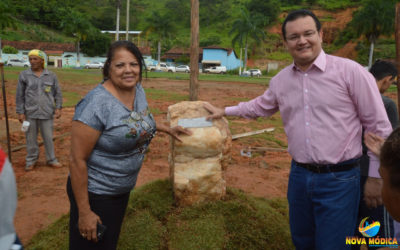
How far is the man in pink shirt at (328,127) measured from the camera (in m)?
2.00

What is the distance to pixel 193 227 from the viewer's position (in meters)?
3.14

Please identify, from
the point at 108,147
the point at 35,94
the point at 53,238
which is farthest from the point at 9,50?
the point at 108,147

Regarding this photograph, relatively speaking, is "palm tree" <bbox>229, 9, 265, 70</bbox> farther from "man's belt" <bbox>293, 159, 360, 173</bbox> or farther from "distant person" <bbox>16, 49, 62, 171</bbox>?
"man's belt" <bbox>293, 159, 360, 173</bbox>

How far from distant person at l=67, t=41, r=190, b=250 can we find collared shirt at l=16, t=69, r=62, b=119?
3.52 meters

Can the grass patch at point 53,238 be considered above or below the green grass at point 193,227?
below

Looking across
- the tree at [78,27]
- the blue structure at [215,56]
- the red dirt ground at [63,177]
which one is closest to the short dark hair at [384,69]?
the red dirt ground at [63,177]

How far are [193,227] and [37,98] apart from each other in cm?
348

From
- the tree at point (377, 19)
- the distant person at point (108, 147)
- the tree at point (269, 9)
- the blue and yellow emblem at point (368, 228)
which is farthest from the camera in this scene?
the tree at point (269, 9)

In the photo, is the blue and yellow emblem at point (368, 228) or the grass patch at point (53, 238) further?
the grass patch at point (53, 238)

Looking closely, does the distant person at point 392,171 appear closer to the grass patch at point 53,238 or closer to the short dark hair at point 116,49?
the short dark hair at point 116,49

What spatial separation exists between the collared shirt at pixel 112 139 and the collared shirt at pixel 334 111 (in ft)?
3.50

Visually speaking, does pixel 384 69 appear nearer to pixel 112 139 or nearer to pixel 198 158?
pixel 198 158

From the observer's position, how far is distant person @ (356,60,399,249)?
2520 millimetres

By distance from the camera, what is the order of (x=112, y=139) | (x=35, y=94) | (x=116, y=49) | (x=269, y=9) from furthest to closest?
(x=269, y=9), (x=35, y=94), (x=116, y=49), (x=112, y=139)
